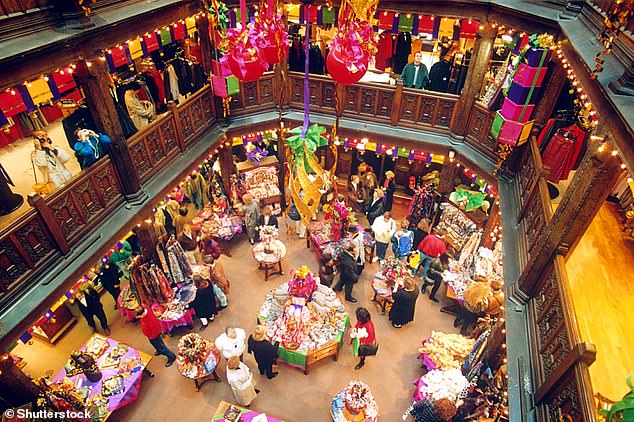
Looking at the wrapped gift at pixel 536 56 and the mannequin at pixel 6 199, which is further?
the mannequin at pixel 6 199

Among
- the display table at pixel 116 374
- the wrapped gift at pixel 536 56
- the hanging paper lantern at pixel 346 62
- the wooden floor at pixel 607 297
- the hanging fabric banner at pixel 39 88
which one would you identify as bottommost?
the display table at pixel 116 374

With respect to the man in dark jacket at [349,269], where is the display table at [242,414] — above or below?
below

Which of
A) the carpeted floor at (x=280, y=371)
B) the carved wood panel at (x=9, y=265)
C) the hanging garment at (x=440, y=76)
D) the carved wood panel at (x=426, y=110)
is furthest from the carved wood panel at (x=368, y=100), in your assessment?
the carved wood panel at (x=9, y=265)

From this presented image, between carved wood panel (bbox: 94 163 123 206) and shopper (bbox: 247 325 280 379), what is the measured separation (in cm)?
384

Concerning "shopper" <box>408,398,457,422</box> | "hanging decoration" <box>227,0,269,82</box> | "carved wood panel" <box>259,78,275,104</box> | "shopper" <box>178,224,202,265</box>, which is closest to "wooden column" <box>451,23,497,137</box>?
"carved wood panel" <box>259,78,275,104</box>

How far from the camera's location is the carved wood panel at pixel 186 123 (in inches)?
348

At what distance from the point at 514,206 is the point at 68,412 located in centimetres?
874

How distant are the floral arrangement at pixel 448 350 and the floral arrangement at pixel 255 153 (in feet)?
25.3

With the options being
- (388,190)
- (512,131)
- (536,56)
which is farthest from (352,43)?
(388,190)

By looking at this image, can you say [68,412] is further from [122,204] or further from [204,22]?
[204,22]

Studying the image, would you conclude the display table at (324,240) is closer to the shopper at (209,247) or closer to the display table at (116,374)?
the shopper at (209,247)

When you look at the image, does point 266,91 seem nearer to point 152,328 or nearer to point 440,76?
point 440,76

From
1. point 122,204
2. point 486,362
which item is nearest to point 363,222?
point 486,362

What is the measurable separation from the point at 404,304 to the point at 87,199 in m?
6.73
